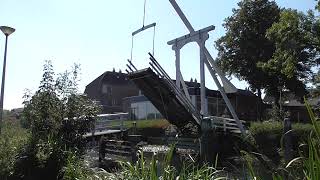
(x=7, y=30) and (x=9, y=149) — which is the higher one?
(x=7, y=30)

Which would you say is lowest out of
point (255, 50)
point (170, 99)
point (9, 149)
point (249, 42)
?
point (9, 149)

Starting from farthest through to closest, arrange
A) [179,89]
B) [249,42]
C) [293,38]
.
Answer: [249,42], [293,38], [179,89]

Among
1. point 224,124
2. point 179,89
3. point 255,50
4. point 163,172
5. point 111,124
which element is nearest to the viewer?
point 163,172

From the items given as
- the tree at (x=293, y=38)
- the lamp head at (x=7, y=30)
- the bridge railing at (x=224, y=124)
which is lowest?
the bridge railing at (x=224, y=124)

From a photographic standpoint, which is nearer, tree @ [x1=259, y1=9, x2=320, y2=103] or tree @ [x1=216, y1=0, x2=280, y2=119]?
tree @ [x1=259, y1=9, x2=320, y2=103]

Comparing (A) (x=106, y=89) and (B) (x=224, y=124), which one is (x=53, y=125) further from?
(A) (x=106, y=89)

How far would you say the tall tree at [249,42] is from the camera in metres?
41.4

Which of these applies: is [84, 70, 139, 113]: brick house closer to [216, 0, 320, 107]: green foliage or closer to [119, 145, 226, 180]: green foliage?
[216, 0, 320, 107]: green foliage

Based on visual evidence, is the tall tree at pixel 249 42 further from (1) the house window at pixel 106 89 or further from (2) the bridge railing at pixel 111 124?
(1) the house window at pixel 106 89

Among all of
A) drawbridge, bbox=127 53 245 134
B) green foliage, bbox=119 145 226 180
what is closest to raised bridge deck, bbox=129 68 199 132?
drawbridge, bbox=127 53 245 134

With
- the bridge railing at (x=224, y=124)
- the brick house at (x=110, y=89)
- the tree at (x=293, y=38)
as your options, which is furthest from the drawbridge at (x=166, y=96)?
the brick house at (x=110, y=89)

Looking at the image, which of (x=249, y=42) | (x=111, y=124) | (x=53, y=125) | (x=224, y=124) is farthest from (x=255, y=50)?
(x=53, y=125)

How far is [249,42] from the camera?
42.3 metres

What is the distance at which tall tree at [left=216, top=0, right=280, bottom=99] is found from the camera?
41438 mm
